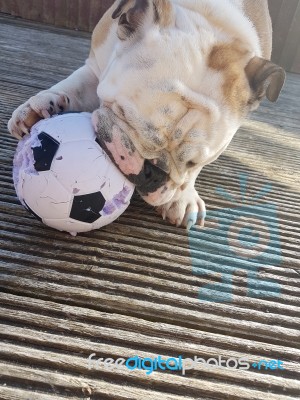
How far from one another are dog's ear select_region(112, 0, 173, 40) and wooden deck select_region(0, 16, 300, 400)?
27.1 inches

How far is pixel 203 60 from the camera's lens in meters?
1.61

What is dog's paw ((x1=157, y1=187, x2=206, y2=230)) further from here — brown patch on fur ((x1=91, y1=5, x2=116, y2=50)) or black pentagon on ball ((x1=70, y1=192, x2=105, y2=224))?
brown patch on fur ((x1=91, y1=5, x2=116, y2=50))

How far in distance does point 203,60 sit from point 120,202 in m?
0.60

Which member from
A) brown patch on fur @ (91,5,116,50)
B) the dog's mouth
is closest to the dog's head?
the dog's mouth

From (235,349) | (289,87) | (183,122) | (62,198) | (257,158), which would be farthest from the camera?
(289,87)

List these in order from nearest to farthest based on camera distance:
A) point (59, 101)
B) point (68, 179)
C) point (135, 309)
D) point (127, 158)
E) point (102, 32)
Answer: point (135, 309)
point (68, 179)
point (127, 158)
point (59, 101)
point (102, 32)

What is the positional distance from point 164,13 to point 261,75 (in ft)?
1.45

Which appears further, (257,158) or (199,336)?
(257,158)

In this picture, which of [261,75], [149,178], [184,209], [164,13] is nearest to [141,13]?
[164,13]

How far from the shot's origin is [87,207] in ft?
4.67

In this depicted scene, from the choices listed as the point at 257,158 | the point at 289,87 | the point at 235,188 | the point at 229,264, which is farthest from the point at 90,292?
the point at 289,87

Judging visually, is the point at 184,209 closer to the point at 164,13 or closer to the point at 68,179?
the point at 68,179

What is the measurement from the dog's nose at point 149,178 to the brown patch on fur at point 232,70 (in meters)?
0.38

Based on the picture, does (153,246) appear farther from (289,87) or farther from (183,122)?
(289,87)
